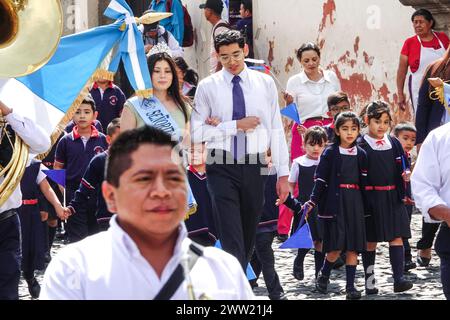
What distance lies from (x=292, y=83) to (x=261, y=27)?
3850 millimetres

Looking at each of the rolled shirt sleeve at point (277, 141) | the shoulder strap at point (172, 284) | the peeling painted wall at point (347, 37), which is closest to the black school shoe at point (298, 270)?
the rolled shirt sleeve at point (277, 141)

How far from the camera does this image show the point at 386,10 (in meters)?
13.4

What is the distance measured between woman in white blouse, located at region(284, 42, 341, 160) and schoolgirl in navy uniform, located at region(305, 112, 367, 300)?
2.78 m

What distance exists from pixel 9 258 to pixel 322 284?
109 inches

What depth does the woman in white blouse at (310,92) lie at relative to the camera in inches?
461

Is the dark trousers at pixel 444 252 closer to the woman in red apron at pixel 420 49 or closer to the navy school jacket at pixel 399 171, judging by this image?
the navy school jacket at pixel 399 171

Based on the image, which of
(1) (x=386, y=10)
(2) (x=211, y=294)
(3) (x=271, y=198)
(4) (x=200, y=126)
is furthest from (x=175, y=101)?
(1) (x=386, y=10)

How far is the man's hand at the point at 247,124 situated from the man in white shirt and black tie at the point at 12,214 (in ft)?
4.98

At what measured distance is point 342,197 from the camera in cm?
869

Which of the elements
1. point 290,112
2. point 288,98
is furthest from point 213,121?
point 288,98

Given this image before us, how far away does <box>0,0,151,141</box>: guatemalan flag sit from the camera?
23.9ft

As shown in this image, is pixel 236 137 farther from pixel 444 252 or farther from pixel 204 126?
pixel 444 252

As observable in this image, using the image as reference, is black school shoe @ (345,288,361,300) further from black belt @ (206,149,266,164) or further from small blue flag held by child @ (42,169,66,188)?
small blue flag held by child @ (42,169,66,188)

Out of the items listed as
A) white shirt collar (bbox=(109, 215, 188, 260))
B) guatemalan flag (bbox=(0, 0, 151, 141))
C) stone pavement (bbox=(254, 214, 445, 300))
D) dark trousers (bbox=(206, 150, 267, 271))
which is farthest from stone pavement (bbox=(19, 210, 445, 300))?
white shirt collar (bbox=(109, 215, 188, 260))
